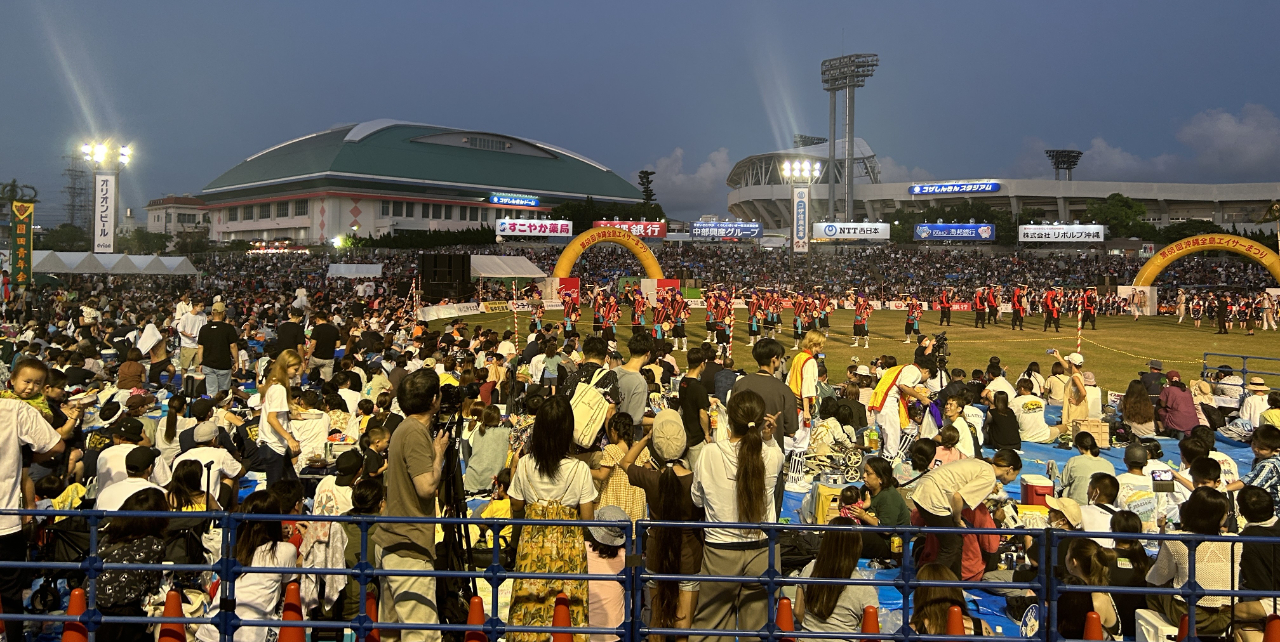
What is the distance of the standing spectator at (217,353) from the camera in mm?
12906

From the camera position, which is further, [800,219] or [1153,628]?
[800,219]

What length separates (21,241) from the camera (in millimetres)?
30203

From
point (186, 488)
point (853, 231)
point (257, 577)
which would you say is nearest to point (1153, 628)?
point (257, 577)

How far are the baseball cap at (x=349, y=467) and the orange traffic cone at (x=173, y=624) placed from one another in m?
1.86

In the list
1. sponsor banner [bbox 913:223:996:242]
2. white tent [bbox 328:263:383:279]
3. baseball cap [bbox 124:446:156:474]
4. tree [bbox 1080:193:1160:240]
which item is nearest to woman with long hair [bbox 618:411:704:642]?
baseball cap [bbox 124:446:156:474]

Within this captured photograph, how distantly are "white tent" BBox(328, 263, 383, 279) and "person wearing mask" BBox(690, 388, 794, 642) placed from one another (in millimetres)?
56222

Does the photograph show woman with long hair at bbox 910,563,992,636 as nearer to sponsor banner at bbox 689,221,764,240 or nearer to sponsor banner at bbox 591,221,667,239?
sponsor banner at bbox 591,221,667,239

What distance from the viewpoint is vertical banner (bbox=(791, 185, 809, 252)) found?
2010 inches

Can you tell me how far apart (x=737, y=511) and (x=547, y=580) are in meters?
1.21

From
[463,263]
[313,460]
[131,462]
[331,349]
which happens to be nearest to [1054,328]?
[463,263]

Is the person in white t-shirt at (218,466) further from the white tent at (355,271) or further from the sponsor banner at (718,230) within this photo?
the sponsor banner at (718,230)

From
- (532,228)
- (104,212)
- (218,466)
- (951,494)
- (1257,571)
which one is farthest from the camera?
(532,228)

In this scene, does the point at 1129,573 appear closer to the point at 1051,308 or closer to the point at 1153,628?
the point at 1153,628

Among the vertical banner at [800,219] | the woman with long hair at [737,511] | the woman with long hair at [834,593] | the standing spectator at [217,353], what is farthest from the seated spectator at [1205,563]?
the vertical banner at [800,219]
